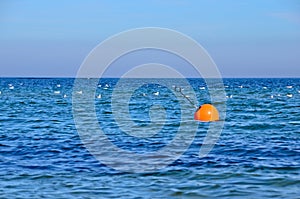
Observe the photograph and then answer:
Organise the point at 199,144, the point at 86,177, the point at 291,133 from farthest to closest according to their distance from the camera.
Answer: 1. the point at 291,133
2. the point at 199,144
3. the point at 86,177

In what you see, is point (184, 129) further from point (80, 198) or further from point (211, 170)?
point (80, 198)

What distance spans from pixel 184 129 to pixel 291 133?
19.2 ft

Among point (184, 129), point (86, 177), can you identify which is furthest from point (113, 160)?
point (184, 129)

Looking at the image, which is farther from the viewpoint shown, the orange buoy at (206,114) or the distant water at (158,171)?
the orange buoy at (206,114)

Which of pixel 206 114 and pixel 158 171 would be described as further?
pixel 206 114

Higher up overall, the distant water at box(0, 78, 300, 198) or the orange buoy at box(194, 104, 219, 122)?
the orange buoy at box(194, 104, 219, 122)

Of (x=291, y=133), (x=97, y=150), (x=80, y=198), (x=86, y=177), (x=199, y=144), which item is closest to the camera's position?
(x=80, y=198)

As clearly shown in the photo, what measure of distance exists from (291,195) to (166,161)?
18.0 ft

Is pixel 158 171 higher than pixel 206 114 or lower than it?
lower

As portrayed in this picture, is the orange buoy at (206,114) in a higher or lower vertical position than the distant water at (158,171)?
higher

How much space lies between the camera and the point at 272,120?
111 feet

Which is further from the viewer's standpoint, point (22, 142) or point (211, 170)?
point (22, 142)

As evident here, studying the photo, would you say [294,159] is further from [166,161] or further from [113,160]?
[113,160]

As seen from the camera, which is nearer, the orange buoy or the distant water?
the distant water
